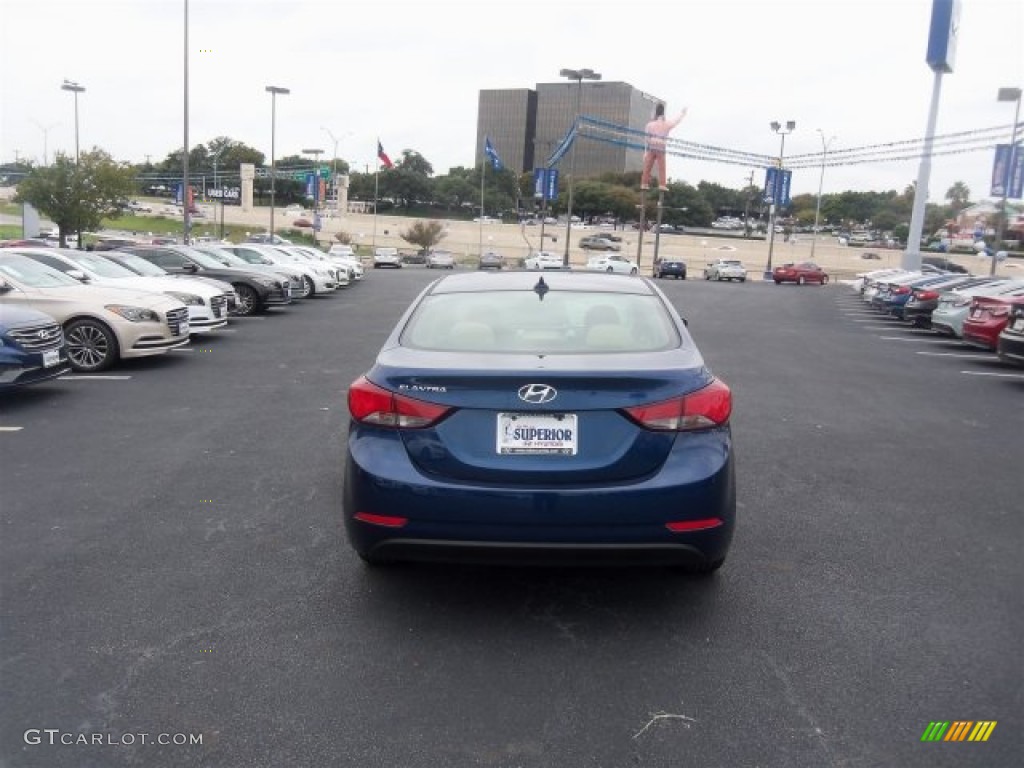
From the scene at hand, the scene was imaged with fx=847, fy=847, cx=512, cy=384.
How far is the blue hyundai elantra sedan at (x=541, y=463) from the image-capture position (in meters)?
3.56

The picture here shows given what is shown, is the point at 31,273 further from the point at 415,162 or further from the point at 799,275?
the point at 415,162

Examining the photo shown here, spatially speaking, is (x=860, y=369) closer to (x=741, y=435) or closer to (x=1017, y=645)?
(x=741, y=435)

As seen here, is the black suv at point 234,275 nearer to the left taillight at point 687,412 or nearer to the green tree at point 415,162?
the left taillight at point 687,412

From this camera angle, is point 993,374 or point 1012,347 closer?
point 1012,347

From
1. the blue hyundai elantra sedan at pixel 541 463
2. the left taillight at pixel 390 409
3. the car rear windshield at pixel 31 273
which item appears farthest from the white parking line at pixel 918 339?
the left taillight at pixel 390 409

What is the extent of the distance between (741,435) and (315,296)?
739 inches

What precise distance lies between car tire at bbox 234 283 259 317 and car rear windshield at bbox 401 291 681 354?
1408cm

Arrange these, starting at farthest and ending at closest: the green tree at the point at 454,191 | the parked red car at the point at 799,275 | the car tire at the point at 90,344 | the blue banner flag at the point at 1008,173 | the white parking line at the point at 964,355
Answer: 1. the green tree at the point at 454,191
2. the parked red car at the point at 799,275
3. the blue banner flag at the point at 1008,173
4. the white parking line at the point at 964,355
5. the car tire at the point at 90,344

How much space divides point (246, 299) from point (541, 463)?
51.5 ft

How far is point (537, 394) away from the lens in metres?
3.56

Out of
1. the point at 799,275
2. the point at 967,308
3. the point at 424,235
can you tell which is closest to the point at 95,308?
the point at 967,308

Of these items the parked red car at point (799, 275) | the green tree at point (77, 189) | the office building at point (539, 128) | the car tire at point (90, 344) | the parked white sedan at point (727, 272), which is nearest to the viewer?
the car tire at point (90, 344)

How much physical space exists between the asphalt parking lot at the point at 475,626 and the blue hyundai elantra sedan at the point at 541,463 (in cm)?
45

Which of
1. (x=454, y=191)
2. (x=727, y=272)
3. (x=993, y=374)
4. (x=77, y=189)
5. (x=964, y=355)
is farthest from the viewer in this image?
(x=454, y=191)
